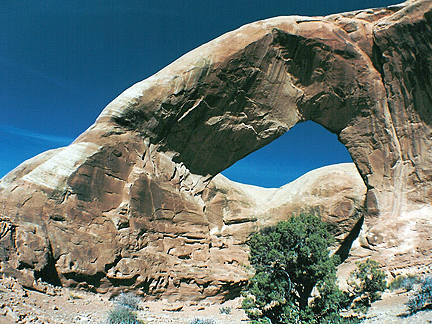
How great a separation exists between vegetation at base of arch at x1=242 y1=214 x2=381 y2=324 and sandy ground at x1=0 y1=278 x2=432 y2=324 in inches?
52.7

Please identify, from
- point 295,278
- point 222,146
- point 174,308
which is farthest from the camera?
point 222,146

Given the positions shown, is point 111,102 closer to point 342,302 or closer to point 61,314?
point 61,314

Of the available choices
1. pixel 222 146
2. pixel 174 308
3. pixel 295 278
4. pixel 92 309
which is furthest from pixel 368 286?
pixel 92 309

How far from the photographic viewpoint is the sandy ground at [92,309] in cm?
692

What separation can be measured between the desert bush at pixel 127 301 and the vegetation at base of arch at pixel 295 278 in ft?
12.4

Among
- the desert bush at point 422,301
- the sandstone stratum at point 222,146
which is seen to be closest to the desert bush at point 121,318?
the sandstone stratum at point 222,146

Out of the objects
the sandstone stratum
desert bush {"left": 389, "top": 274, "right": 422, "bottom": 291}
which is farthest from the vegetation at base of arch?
the sandstone stratum

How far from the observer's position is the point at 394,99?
46.6 feet

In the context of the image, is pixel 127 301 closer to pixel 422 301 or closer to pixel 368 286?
pixel 368 286

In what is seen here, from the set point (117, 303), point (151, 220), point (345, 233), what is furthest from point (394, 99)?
point (117, 303)

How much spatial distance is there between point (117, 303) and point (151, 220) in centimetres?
318

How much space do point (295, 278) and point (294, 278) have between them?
27 mm

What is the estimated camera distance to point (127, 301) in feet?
35.2

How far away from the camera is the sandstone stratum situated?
35.9ft
